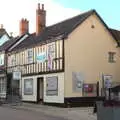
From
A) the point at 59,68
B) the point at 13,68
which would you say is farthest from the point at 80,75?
the point at 13,68

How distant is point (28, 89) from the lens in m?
41.5

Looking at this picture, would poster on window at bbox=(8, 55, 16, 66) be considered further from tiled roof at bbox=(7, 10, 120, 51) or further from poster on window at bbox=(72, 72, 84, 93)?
poster on window at bbox=(72, 72, 84, 93)

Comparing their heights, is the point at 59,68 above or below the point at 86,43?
below

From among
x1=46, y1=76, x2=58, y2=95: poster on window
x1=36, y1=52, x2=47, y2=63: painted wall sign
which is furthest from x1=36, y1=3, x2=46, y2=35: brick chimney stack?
x1=46, y1=76, x2=58, y2=95: poster on window

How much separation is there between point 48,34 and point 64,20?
264 centimetres

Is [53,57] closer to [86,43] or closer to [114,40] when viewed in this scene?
[86,43]

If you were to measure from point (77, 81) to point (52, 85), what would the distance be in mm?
2377

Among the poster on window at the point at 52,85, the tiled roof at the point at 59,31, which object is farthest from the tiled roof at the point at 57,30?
the poster on window at the point at 52,85

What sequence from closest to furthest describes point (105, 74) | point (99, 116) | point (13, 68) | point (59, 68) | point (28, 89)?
point (99, 116), point (59, 68), point (105, 74), point (28, 89), point (13, 68)

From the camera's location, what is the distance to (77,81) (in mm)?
35938

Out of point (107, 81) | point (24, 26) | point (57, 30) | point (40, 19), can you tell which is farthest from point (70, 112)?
point (24, 26)

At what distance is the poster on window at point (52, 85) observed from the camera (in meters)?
36.4

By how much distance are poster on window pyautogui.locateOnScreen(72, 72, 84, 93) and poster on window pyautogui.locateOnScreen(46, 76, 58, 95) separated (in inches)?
63.5

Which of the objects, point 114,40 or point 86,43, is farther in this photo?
point 114,40
